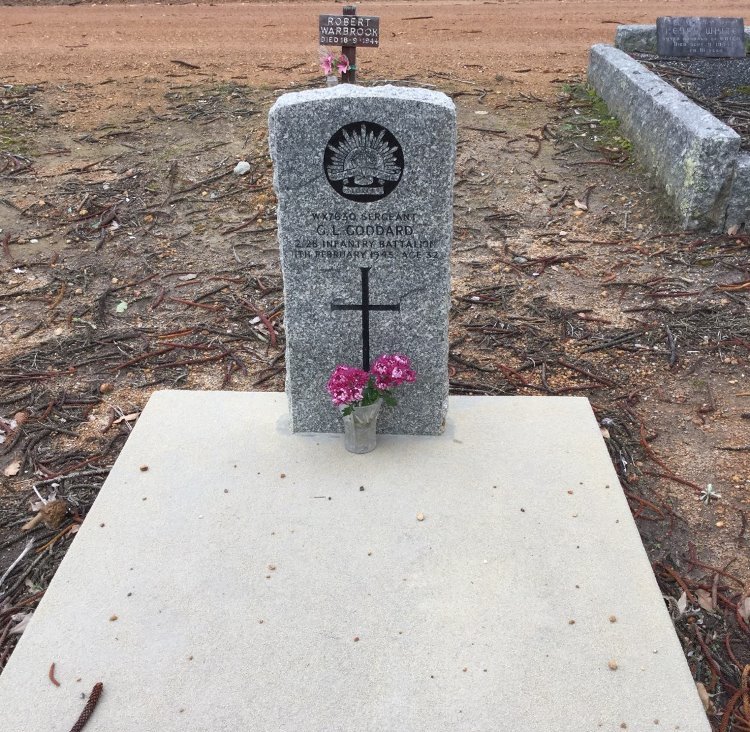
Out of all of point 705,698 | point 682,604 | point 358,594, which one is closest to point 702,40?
point 682,604

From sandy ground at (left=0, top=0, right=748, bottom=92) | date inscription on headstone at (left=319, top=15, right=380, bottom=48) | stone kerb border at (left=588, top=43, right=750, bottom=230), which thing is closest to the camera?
stone kerb border at (left=588, top=43, right=750, bottom=230)

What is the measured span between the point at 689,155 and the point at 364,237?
11.3 ft

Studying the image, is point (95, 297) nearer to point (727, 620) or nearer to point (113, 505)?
point (113, 505)

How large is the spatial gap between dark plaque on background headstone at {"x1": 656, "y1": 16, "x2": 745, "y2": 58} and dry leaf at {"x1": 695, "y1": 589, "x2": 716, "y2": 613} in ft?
23.0

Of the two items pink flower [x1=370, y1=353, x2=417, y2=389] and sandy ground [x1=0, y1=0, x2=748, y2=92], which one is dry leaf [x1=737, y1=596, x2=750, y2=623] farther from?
sandy ground [x1=0, y1=0, x2=748, y2=92]

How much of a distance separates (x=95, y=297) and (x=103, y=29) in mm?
7311

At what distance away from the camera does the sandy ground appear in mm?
9375

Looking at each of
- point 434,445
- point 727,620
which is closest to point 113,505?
point 434,445

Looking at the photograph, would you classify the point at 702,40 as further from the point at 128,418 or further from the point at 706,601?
the point at 128,418

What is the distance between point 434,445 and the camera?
376 centimetres

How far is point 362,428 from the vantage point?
12.1 feet

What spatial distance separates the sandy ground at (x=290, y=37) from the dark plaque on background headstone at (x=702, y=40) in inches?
41.2

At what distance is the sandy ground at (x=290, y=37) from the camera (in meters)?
9.38

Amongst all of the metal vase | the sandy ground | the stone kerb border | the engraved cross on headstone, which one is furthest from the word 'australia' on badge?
the sandy ground
